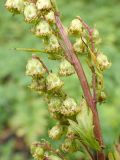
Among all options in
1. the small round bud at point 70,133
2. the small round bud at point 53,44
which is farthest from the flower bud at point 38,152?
the small round bud at point 53,44

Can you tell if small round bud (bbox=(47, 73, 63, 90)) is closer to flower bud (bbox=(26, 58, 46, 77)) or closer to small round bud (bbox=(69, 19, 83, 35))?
flower bud (bbox=(26, 58, 46, 77))

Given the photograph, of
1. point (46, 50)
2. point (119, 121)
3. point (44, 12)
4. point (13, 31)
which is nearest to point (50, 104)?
point (46, 50)

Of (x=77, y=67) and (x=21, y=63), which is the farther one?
(x=21, y=63)

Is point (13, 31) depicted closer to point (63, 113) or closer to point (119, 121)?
point (119, 121)

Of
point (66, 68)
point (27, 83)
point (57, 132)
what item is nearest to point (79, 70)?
point (66, 68)

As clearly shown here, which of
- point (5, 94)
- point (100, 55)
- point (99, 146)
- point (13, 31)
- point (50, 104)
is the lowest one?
point (99, 146)

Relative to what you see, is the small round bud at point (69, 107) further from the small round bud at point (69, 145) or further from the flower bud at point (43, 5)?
the flower bud at point (43, 5)
